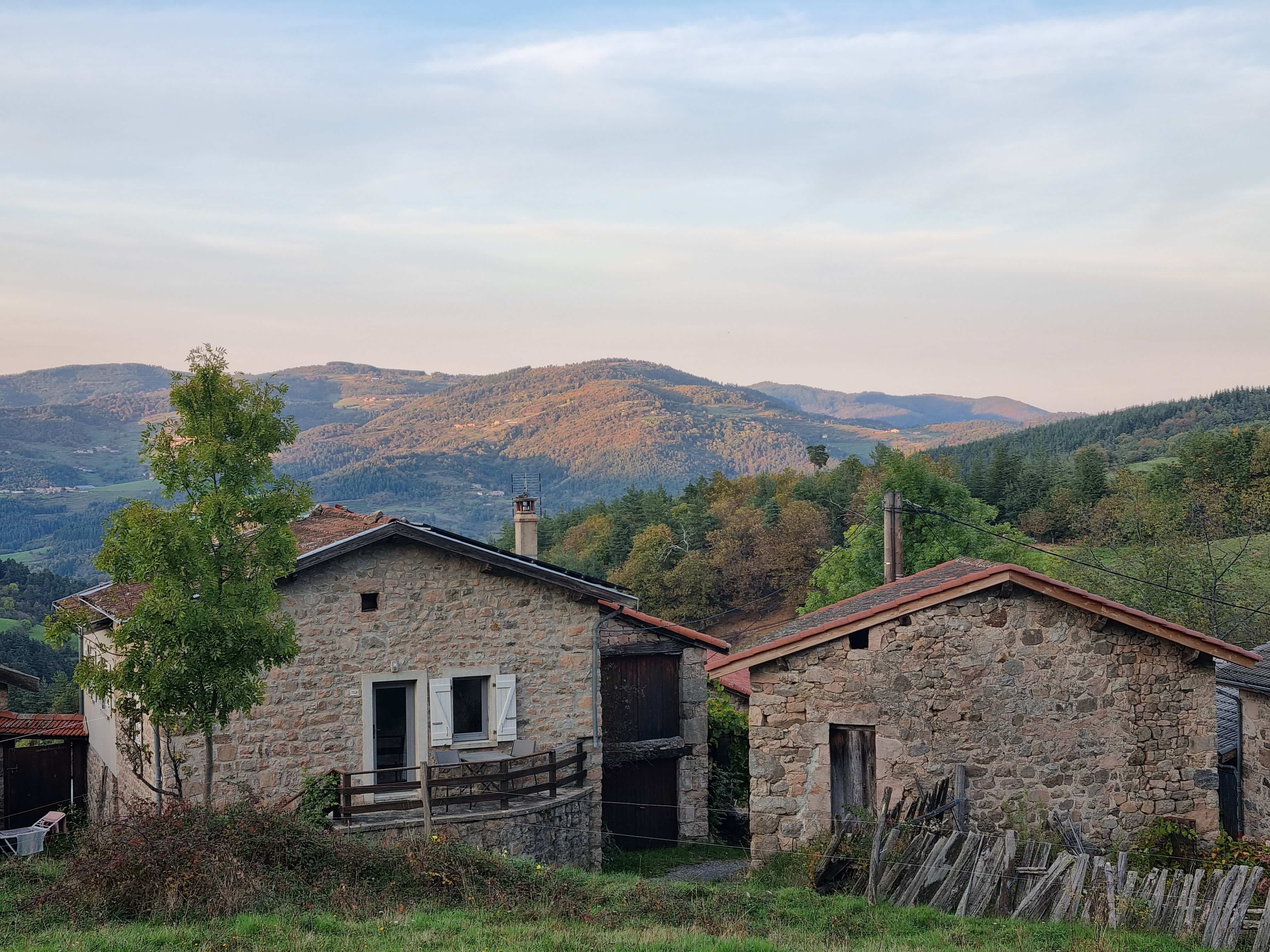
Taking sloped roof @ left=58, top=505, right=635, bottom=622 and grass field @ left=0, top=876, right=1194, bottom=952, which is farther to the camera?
sloped roof @ left=58, top=505, right=635, bottom=622

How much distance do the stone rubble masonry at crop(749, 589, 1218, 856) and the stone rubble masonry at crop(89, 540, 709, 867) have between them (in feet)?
17.8

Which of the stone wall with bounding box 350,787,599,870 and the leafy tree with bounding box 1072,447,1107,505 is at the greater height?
the leafy tree with bounding box 1072,447,1107,505

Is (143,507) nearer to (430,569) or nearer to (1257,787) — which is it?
(430,569)

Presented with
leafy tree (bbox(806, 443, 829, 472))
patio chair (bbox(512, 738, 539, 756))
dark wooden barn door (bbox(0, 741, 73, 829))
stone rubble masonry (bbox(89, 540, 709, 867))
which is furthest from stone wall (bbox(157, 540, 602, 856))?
leafy tree (bbox(806, 443, 829, 472))

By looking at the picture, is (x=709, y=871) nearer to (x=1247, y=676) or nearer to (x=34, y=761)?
(x=1247, y=676)

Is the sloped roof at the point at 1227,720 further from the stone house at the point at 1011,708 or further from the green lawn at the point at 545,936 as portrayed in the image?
the green lawn at the point at 545,936

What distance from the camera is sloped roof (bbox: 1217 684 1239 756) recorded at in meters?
17.5

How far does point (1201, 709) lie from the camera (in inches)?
565

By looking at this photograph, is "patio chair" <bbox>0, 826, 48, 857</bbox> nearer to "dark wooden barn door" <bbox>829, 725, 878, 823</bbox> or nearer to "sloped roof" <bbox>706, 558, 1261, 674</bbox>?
"sloped roof" <bbox>706, 558, 1261, 674</bbox>

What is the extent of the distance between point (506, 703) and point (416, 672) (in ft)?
5.33

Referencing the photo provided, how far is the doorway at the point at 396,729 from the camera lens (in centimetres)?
1745

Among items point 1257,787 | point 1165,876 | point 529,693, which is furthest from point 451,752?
point 1257,787

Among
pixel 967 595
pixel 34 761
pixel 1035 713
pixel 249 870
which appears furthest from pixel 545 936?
pixel 34 761

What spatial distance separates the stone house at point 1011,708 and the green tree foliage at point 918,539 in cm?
2333
